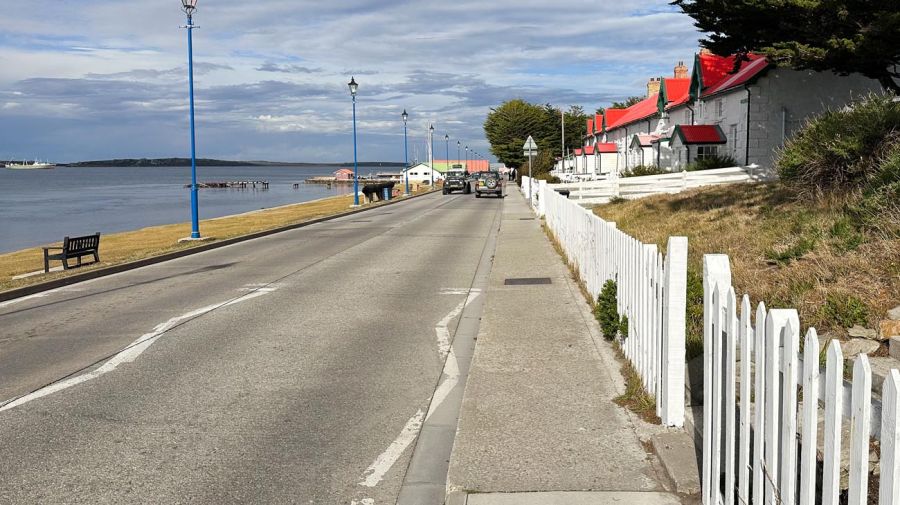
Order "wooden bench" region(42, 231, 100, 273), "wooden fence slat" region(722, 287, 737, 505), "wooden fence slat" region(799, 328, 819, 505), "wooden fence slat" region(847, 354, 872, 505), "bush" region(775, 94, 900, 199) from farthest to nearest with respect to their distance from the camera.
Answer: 1. "wooden bench" region(42, 231, 100, 273)
2. "bush" region(775, 94, 900, 199)
3. "wooden fence slat" region(722, 287, 737, 505)
4. "wooden fence slat" region(799, 328, 819, 505)
5. "wooden fence slat" region(847, 354, 872, 505)

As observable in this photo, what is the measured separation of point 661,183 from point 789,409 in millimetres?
28868

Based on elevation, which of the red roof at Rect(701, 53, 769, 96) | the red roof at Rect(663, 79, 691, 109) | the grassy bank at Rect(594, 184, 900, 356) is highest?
the red roof at Rect(663, 79, 691, 109)

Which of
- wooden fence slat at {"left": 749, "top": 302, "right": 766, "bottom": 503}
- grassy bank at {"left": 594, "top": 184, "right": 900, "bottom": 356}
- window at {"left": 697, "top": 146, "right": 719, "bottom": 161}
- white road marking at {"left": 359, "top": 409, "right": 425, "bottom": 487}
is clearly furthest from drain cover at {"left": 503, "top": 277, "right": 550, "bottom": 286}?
window at {"left": 697, "top": 146, "right": 719, "bottom": 161}

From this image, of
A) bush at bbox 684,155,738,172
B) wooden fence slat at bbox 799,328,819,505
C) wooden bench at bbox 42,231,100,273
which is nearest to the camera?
wooden fence slat at bbox 799,328,819,505

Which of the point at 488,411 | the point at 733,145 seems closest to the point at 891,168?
the point at 488,411

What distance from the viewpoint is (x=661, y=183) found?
101 feet

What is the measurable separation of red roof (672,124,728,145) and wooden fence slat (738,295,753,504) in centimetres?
3516

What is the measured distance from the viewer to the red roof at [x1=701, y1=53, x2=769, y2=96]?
3227 centimetres

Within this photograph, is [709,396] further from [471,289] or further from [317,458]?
[471,289]

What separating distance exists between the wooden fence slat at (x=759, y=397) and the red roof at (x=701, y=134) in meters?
35.4

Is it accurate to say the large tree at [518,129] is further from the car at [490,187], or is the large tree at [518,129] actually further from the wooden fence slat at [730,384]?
the wooden fence slat at [730,384]

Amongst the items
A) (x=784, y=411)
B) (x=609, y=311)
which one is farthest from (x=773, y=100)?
(x=784, y=411)

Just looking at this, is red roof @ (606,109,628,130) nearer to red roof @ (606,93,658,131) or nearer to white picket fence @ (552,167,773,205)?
red roof @ (606,93,658,131)

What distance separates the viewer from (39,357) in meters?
8.75
